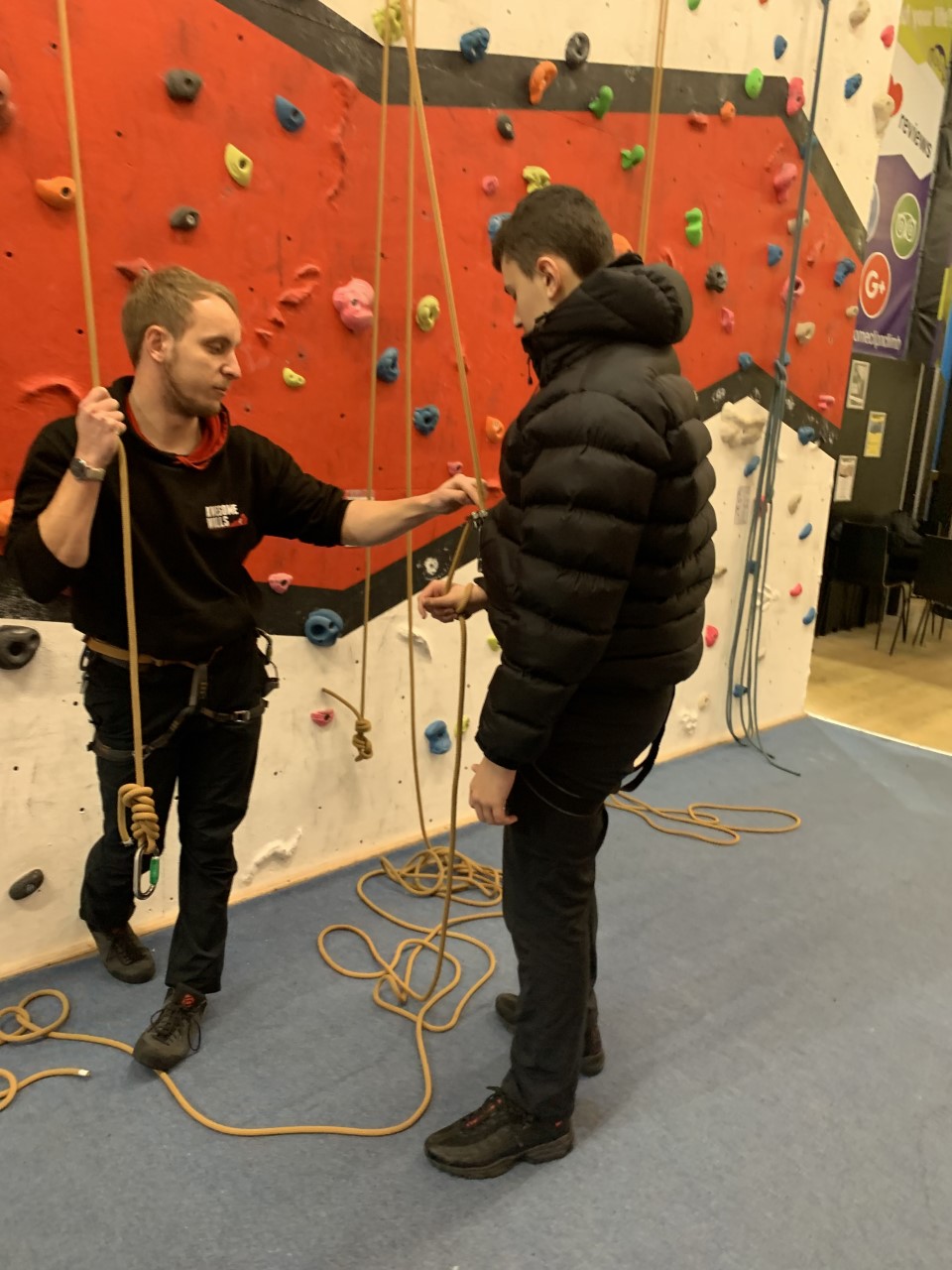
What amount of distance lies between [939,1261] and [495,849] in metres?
1.45

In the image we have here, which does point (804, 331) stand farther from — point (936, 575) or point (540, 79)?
point (936, 575)

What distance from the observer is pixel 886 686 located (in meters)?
4.74

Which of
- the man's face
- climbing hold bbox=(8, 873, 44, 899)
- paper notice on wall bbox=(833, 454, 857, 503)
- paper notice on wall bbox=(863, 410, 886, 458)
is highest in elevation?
the man's face

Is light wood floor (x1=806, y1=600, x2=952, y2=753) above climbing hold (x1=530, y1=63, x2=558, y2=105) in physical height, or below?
below

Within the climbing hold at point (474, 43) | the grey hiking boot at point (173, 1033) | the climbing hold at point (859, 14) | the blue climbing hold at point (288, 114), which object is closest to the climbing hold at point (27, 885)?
the grey hiking boot at point (173, 1033)

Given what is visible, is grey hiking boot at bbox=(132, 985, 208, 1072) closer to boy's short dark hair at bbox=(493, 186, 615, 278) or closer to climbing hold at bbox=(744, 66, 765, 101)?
boy's short dark hair at bbox=(493, 186, 615, 278)

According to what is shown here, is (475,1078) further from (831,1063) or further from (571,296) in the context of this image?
(571,296)

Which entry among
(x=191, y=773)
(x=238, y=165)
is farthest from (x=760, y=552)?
(x=191, y=773)

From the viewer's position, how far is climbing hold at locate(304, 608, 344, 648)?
2314mm

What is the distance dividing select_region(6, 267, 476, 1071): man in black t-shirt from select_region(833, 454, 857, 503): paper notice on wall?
421 cm

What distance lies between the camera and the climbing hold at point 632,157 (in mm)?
2705

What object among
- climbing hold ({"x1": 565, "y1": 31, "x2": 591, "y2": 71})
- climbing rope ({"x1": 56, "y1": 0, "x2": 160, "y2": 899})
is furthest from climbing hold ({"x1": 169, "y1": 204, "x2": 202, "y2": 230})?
climbing hold ({"x1": 565, "y1": 31, "x2": 591, "y2": 71})

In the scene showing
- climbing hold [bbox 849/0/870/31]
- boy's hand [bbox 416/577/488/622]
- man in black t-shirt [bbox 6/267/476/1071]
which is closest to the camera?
man in black t-shirt [bbox 6/267/476/1071]

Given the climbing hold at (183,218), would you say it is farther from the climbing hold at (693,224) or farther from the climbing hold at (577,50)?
the climbing hold at (693,224)
